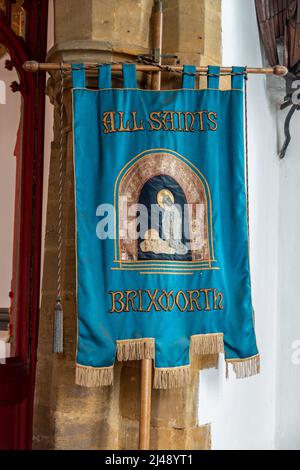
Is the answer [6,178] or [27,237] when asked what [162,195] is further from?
[6,178]

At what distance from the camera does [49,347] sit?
131 inches

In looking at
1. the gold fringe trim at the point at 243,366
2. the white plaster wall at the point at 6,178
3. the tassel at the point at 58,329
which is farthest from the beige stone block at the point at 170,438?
the white plaster wall at the point at 6,178

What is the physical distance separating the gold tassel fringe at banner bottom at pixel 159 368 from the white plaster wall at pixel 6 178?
2.29 metres

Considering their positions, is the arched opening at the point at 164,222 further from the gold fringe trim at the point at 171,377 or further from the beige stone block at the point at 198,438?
the beige stone block at the point at 198,438

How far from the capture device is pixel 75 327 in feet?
A: 10.5

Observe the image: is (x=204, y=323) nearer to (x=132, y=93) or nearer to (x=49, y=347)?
(x=49, y=347)

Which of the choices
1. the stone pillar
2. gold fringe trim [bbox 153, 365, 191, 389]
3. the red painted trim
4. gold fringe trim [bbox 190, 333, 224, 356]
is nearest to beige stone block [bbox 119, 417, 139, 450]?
the stone pillar

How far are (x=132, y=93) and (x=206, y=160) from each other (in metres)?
0.45

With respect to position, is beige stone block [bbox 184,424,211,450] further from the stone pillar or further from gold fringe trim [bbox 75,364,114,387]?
gold fringe trim [bbox 75,364,114,387]

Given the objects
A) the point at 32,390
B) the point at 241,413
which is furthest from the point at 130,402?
the point at 32,390

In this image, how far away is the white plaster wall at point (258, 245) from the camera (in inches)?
144
